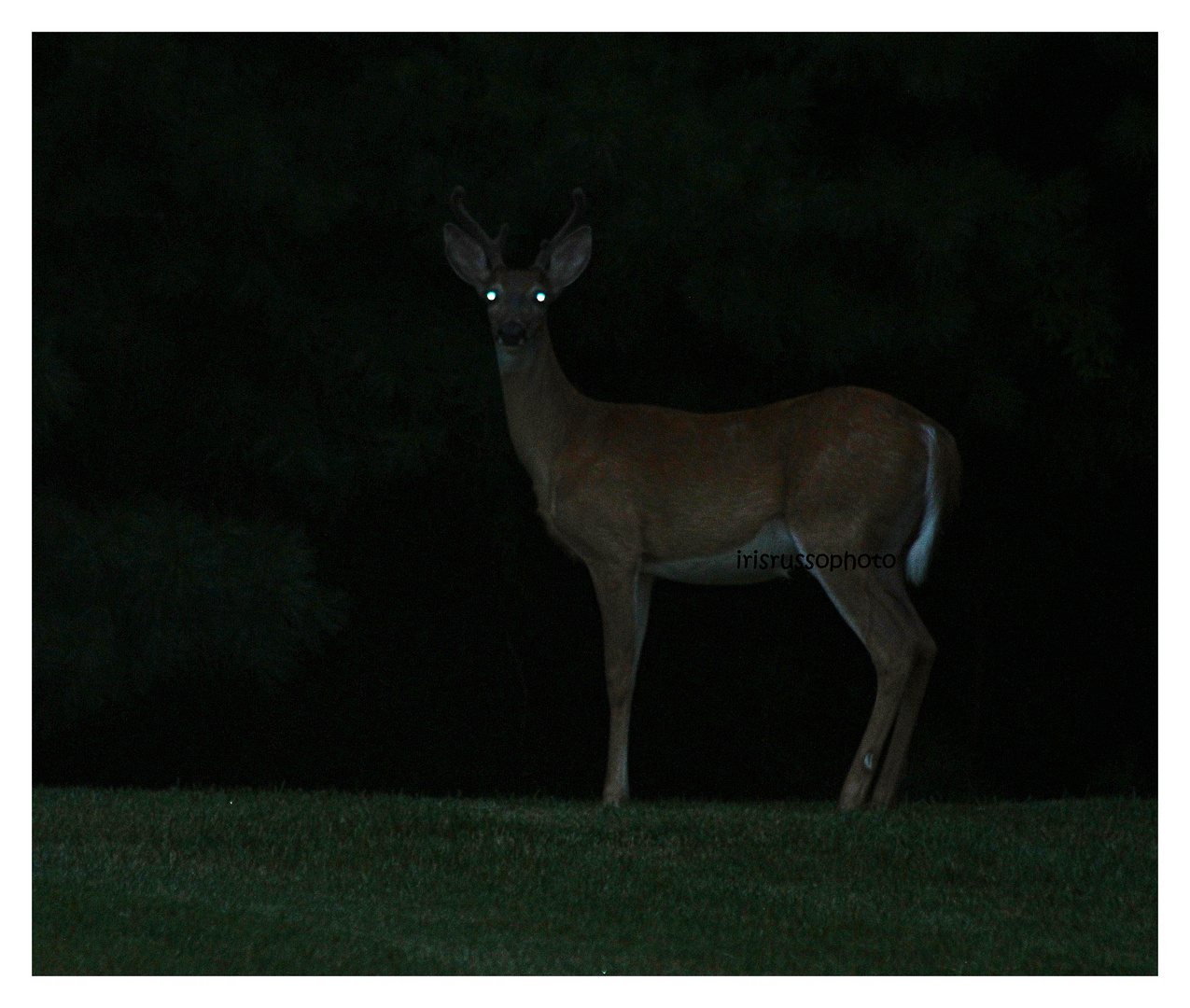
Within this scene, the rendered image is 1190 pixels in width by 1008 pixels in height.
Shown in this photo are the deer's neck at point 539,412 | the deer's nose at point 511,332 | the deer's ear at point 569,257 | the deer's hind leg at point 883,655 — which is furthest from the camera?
the deer's neck at point 539,412

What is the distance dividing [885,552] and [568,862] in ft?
6.51

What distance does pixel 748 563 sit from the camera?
28.6 ft

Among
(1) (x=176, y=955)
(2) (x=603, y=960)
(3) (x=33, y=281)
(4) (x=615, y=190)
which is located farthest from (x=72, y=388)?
(2) (x=603, y=960)

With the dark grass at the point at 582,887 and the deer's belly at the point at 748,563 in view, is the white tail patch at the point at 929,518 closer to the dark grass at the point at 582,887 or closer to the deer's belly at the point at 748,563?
the deer's belly at the point at 748,563

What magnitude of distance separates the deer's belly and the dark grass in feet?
3.29

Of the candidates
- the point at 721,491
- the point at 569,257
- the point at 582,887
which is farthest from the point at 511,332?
the point at 582,887

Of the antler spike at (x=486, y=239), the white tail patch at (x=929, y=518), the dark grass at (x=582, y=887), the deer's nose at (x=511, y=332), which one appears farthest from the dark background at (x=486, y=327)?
the dark grass at (x=582, y=887)

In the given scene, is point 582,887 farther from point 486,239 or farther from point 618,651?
point 486,239

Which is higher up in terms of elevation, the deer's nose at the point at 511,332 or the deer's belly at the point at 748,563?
the deer's nose at the point at 511,332

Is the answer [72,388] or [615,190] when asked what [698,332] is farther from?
[72,388]

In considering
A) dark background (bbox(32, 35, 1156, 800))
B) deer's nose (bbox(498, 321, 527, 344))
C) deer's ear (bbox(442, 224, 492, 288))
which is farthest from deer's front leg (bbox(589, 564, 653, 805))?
dark background (bbox(32, 35, 1156, 800))

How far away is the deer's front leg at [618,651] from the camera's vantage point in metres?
8.70

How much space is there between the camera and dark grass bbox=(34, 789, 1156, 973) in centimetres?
654

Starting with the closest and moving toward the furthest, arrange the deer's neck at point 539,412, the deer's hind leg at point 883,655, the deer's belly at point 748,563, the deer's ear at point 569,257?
the deer's hind leg at point 883,655
the deer's belly at point 748,563
the deer's ear at point 569,257
the deer's neck at point 539,412
